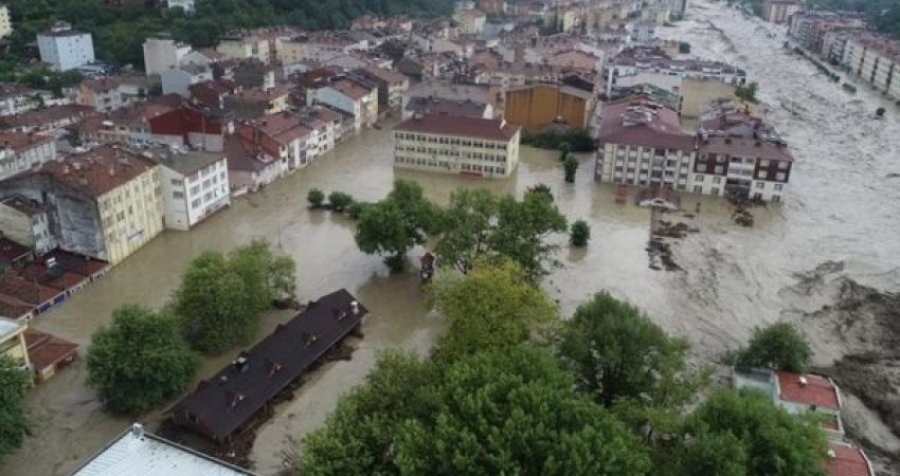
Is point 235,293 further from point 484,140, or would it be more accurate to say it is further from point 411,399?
point 484,140

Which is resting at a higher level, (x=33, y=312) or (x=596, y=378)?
(x=596, y=378)

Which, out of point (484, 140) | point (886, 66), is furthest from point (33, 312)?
point (886, 66)

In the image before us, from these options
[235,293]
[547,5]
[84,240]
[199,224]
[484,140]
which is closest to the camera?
[235,293]

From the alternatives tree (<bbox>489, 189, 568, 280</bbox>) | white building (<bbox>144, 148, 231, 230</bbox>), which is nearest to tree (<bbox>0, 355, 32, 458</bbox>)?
white building (<bbox>144, 148, 231, 230</bbox>)

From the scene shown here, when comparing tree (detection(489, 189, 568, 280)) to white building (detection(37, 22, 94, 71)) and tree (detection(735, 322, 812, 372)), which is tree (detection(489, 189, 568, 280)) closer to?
tree (detection(735, 322, 812, 372))

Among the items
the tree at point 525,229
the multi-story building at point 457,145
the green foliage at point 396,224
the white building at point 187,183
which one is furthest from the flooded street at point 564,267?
the tree at point 525,229

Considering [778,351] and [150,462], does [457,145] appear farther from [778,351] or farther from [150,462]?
[150,462]

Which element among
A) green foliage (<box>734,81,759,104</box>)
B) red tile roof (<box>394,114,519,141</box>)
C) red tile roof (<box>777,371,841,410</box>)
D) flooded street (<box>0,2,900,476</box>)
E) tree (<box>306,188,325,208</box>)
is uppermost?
red tile roof (<box>394,114,519,141</box>)

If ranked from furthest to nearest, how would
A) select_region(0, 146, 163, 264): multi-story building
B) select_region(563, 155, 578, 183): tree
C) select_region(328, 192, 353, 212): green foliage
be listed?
select_region(563, 155, 578, 183): tree, select_region(328, 192, 353, 212): green foliage, select_region(0, 146, 163, 264): multi-story building
